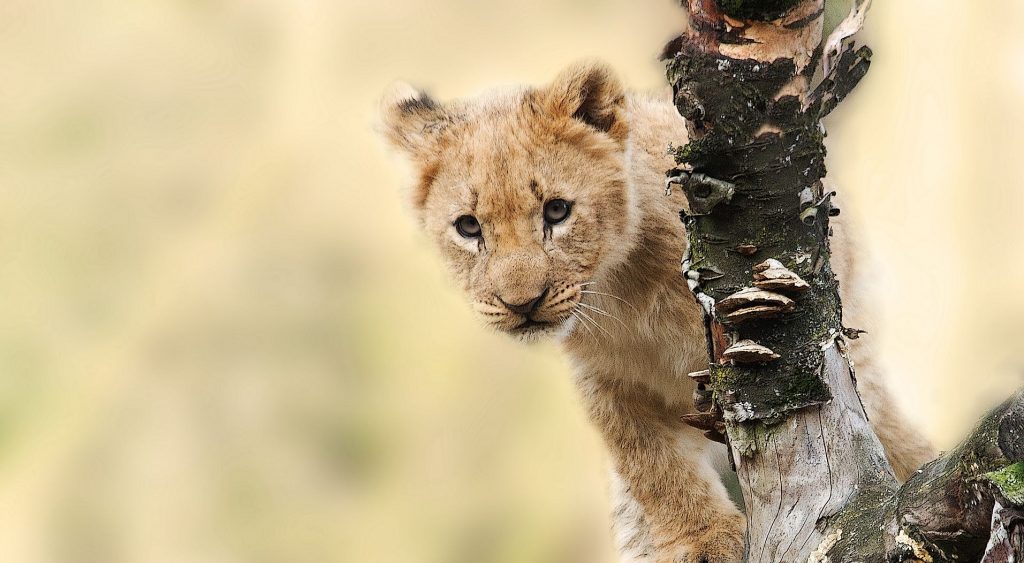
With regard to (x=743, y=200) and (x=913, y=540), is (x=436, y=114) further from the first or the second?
(x=913, y=540)

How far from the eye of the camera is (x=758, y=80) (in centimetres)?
153

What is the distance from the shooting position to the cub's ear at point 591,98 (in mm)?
2504

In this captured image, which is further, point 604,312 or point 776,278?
point 604,312

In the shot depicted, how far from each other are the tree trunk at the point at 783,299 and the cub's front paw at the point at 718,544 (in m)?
1.04

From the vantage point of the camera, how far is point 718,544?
280cm

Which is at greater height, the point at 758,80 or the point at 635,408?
the point at 758,80

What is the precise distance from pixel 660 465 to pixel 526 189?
1.05m

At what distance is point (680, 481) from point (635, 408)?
0.83 ft

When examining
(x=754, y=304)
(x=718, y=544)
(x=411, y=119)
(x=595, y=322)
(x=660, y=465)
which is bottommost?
(x=718, y=544)

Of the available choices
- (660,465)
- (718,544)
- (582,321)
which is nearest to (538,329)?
(582,321)

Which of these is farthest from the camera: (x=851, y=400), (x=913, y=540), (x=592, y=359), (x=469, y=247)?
(x=592, y=359)

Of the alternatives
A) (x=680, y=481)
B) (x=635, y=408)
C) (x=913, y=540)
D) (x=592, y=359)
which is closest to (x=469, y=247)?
(x=592, y=359)

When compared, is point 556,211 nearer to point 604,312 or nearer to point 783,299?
point 604,312

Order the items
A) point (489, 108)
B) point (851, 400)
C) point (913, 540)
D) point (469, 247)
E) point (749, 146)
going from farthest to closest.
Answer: point (489, 108)
point (469, 247)
point (851, 400)
point (749, 146)
point (913, 540)
